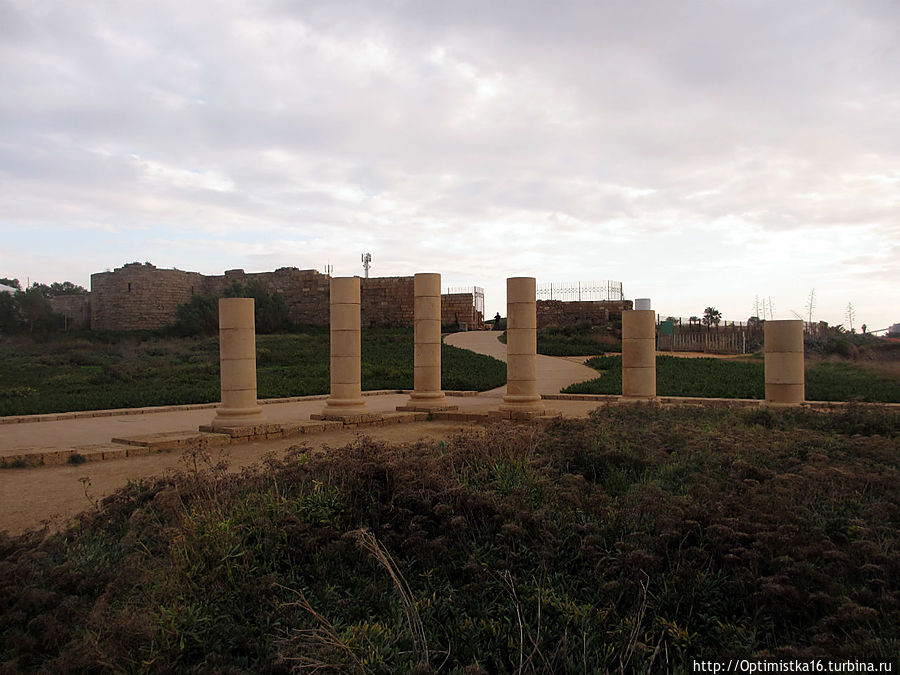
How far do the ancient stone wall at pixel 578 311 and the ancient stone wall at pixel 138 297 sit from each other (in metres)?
22.6

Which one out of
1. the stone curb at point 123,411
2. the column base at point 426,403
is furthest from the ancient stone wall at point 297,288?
the column base at point 426,403

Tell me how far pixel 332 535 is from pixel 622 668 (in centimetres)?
254

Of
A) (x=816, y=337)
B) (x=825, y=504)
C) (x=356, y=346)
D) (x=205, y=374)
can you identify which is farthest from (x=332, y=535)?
(x=816, y=337)

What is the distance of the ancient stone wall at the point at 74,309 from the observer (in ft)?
145

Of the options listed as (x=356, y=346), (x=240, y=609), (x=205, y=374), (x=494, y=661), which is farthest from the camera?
(x=205, y=374)

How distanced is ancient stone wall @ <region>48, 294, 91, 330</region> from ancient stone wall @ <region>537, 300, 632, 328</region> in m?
29.1

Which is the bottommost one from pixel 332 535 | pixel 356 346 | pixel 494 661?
pixel 494 661

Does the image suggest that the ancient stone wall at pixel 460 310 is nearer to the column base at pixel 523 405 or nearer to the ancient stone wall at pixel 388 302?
the ancient stone wall at pixel 388 302

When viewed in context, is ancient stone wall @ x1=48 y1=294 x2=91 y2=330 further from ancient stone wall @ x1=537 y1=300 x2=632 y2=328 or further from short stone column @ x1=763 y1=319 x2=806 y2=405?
short stone column @ x1=763 y1=319 x2=806 y2=405

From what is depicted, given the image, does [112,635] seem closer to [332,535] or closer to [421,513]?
[332,535]

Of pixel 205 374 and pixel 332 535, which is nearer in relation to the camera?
pixel 332 535

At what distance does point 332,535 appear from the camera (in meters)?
5.36

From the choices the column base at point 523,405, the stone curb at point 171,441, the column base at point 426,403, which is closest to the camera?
the stone curb at point 171,441

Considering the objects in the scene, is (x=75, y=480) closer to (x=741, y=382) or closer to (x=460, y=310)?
(x=741, y=382)
